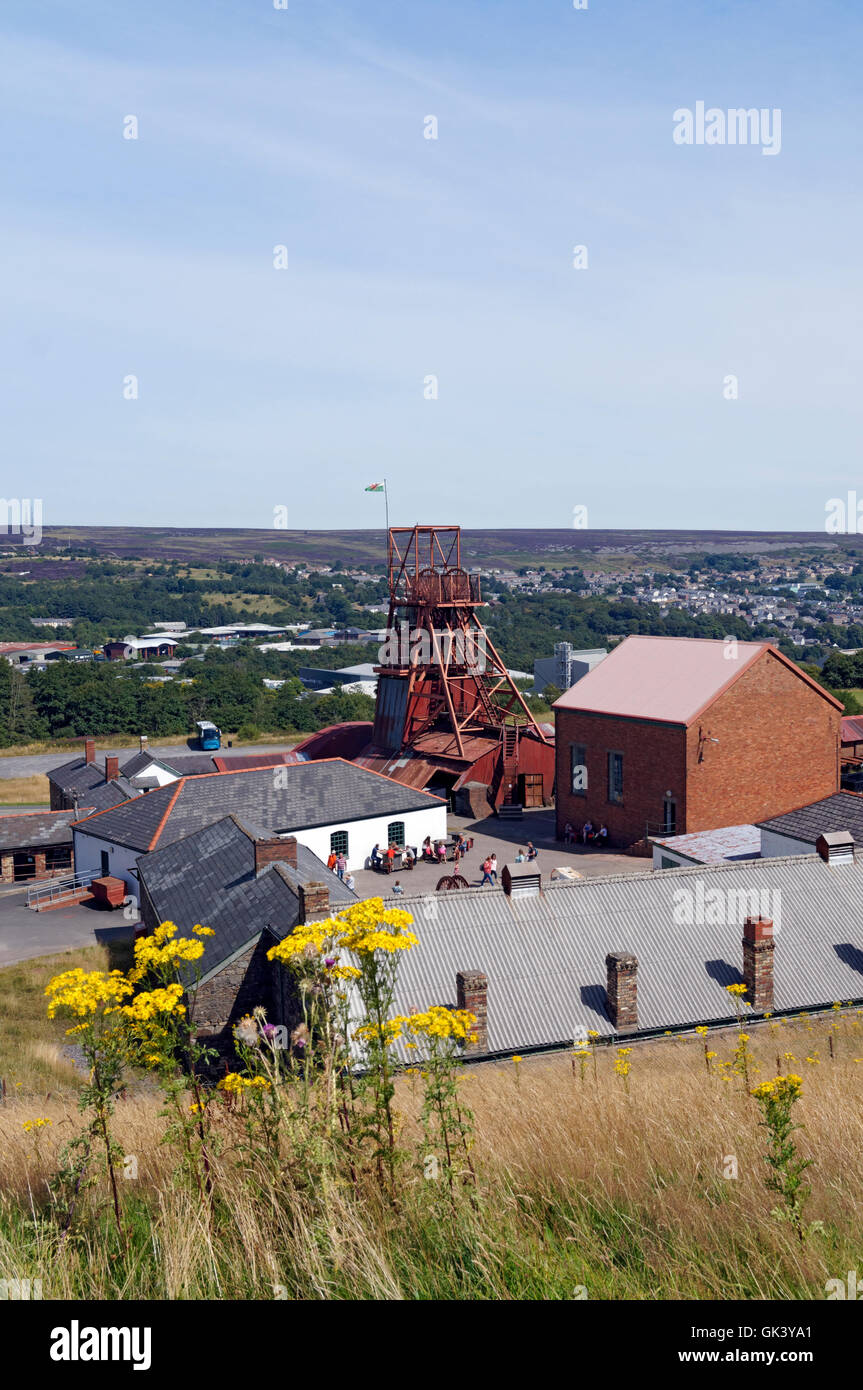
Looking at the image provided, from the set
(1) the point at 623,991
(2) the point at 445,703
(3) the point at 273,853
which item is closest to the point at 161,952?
(1) the point at 623,991

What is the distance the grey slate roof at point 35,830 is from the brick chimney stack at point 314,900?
2349 centimetres

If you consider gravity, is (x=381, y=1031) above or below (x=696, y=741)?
above

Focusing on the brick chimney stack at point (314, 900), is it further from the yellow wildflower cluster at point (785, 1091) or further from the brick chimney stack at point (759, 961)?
the yellow wildflower cluster at point (785, 1091)

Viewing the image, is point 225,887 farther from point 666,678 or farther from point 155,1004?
point 666,678

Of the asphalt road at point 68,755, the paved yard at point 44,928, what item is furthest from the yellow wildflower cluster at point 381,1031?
the asphalt road at point 68,755

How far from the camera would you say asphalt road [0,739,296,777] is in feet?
257

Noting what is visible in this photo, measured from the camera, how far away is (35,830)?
41688 millimetres

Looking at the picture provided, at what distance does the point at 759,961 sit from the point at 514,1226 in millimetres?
17292

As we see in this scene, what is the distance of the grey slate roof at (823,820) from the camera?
2873 centimetres

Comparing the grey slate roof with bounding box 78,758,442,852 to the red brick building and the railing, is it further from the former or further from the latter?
the red brick building

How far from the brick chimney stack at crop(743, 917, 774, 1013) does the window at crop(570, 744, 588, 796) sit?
2104cm

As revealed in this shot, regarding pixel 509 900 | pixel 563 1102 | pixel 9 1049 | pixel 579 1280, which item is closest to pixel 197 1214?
pixel 579 1280
